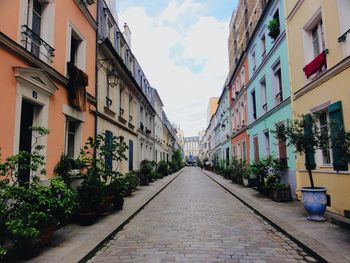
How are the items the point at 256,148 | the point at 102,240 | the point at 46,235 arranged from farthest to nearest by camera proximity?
1. the point at 256,148
2. the point at 102,240
3. the point at 46,235

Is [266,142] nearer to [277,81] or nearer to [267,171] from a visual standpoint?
[267,171]

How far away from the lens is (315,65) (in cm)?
896

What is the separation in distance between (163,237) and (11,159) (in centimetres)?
351

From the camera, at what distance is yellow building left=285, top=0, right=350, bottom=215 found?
24.8 feet

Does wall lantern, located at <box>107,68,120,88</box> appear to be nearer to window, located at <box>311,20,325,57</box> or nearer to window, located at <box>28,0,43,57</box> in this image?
window, located at <box>28,0,43,57</box>

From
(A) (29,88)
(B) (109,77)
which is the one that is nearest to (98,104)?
(B) (109,77)

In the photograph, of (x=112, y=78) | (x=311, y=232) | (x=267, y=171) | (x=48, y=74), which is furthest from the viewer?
(x=267, y=171)

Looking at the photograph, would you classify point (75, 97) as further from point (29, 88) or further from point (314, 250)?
point (314, 250)

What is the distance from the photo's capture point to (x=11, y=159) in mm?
4543

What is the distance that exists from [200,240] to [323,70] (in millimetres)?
6578

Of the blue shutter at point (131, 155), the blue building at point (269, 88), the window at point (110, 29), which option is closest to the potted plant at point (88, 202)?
the blue building at point (269, 88)

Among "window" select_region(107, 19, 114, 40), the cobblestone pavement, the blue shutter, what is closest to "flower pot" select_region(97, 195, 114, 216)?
the cobblestone pavement

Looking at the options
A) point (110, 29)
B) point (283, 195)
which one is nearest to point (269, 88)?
point (283, 195)

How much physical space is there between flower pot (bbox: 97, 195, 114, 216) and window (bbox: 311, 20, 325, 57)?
27.6ft
